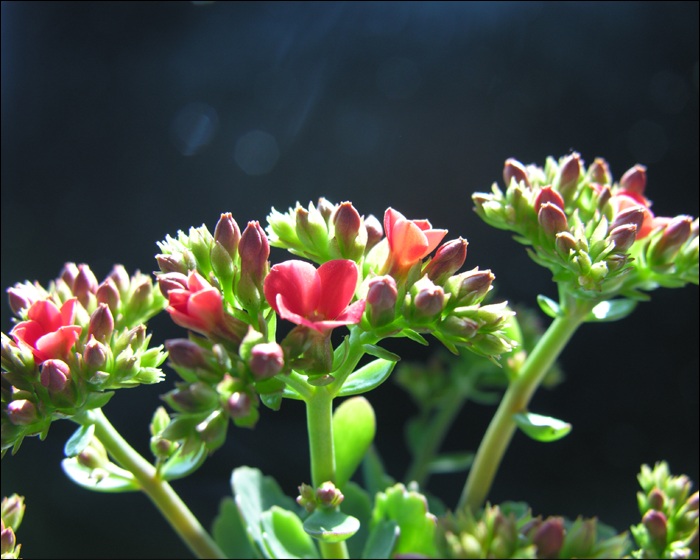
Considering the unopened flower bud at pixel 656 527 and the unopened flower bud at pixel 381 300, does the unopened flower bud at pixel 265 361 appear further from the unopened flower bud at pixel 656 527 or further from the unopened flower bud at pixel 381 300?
the unopened flower bud at pixel 656 527

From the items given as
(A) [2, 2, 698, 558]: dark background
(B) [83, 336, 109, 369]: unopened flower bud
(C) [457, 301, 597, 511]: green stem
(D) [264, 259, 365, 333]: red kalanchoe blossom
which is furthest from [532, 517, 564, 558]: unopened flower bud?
(A) [2, 2, 698, 558]: dark background

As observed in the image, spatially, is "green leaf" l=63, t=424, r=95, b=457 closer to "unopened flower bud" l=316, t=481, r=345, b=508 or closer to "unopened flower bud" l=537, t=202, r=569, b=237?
"unopened flower bud" l=316, t=481, r=345, b=508

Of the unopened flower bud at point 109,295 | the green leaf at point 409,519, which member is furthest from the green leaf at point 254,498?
the unopened flower bud at point 109,295

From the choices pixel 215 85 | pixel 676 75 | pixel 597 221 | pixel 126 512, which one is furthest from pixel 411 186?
pixel 126 512

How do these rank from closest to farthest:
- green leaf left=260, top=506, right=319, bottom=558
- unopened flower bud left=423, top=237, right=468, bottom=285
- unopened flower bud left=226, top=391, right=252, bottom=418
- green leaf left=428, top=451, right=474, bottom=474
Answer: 1. unopened flower bud left=226, top=391, right=252, bottom=418
2. unopened flower bud left=423, top=237, right=468, bottom=285
3. green leaf left=260, top=506, right=319, bottom=558
4. green leaf left=428, top=451, right=474, bottom=474

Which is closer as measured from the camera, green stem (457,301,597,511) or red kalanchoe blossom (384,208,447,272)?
red kalanchoe blossom (384,208,447,272)

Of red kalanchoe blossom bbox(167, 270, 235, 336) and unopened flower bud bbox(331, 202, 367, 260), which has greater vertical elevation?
unopened flower bud bbox(331, 202, 367, 260)

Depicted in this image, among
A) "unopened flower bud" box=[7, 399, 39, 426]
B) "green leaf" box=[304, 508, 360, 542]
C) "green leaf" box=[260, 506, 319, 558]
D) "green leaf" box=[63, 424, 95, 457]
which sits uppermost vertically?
"unopened flower bud" box=[7, 399, 39, 426]

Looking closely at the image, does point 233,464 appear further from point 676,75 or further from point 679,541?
point 676,75
